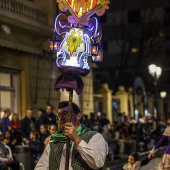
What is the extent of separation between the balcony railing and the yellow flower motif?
535 inches

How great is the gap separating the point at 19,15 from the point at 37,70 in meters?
2.95

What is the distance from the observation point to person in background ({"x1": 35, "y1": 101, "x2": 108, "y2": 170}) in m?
5.23

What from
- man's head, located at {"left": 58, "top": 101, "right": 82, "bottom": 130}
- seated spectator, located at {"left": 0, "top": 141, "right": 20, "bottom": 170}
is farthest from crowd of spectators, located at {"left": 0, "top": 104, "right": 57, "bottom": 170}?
man's head, located at {"left": 58, "top": 101, "right": 82, "bottom": 130}

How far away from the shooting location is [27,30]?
2141 cm

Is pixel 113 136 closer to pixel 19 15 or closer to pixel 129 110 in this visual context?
pixel 19 15

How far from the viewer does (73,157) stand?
5.46 m

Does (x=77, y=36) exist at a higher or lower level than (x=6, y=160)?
higher

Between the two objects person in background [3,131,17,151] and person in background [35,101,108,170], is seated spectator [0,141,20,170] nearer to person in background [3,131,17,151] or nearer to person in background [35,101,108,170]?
person in background [3,131,17,151]

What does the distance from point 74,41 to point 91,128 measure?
49.6 feet

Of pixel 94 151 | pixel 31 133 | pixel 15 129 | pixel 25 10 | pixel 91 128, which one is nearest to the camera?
pixel 94 151

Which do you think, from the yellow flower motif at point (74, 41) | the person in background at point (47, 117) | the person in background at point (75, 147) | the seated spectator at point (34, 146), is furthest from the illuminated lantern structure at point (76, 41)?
the person in background at point (47, 117)

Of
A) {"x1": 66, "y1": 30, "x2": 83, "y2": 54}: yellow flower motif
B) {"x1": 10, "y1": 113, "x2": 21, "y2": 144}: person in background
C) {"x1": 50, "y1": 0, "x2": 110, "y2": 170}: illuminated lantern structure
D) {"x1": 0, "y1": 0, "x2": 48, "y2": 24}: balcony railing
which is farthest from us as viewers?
{"x1": 0, "y1": 0, "x2": 48, "y2": 24}: balcony railing

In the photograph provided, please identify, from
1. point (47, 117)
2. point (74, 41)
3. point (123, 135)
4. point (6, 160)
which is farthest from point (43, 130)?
point (123, 135)

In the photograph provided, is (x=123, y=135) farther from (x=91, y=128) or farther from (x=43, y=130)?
(x=43, y=130)
